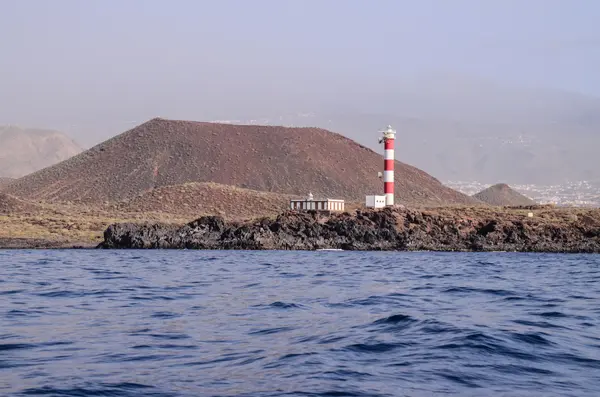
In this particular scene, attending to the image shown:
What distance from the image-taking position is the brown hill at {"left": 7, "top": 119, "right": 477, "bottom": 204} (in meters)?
126

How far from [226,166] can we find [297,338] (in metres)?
118

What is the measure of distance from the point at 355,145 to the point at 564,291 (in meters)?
125

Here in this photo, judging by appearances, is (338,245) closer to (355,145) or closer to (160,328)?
(160,328)

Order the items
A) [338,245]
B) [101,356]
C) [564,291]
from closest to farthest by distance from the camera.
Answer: [101,356] < [564,291] < [338,245]

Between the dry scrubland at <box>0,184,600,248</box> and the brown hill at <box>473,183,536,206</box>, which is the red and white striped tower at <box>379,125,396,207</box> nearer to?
the dry scrubland at <box>0,184,600,248</box>

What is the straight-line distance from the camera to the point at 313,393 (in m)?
11.2

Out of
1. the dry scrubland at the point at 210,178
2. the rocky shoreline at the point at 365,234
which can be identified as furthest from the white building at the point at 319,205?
the dry scrubland at the point at 210,178

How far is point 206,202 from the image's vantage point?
10169 cm

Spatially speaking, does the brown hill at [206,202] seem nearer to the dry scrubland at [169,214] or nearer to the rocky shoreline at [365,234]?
the dry scrubland at [169,214]

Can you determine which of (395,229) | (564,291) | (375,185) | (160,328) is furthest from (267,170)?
(160,328)

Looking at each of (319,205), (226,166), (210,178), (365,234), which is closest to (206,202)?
(319,205)

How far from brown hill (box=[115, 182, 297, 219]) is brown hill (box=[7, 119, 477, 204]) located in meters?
Answer: 15.5

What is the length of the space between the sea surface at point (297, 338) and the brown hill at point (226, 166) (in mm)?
95819

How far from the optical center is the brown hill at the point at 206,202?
320 feet
